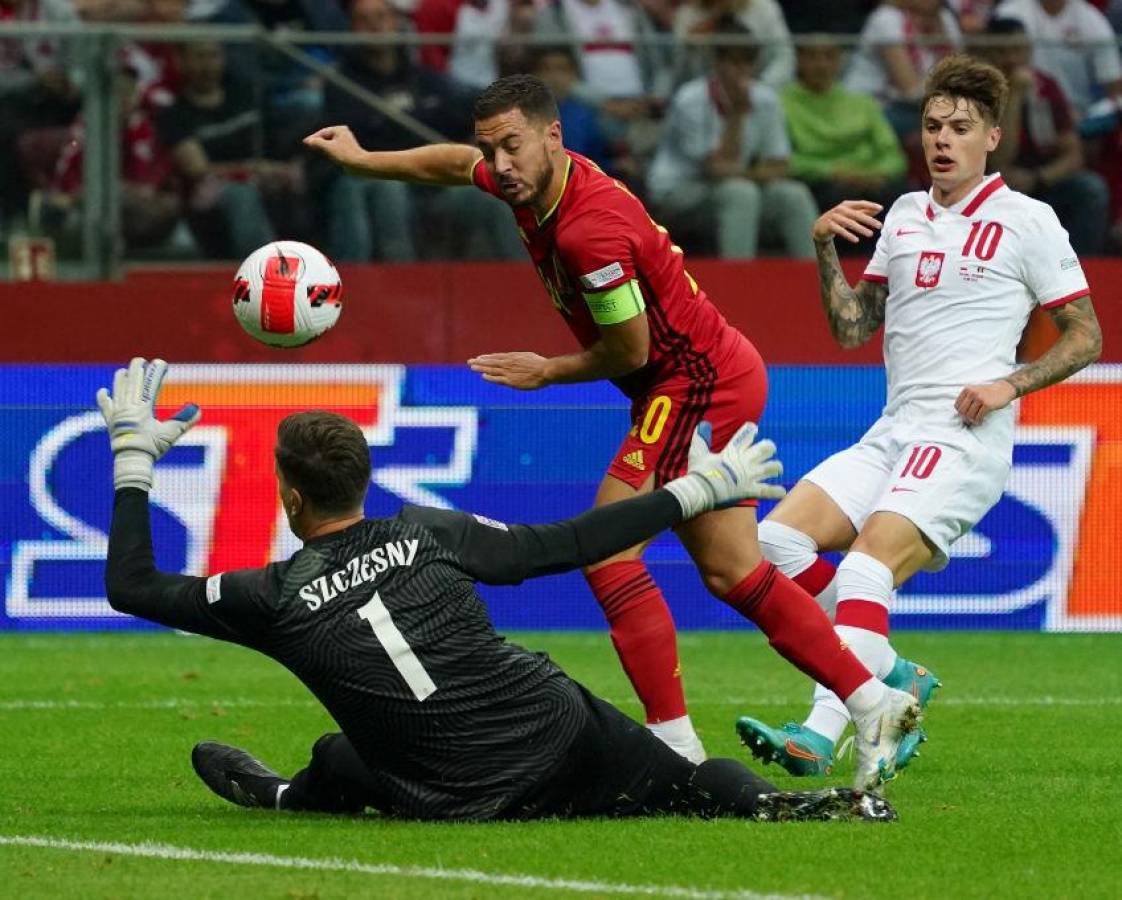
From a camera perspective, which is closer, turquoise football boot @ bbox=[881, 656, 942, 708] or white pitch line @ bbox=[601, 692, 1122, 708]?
turquoise football boot @ bbox=[881, 656, 942, 708]

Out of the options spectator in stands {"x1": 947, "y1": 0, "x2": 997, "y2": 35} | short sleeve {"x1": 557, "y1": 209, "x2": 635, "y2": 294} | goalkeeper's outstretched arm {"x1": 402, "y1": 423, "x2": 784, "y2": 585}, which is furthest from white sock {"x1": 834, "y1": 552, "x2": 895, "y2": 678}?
spectator in stands {"x1": 947, "y1": 0, "x2": 997, "y2": 35}

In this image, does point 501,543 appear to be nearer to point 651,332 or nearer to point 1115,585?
point 651,332

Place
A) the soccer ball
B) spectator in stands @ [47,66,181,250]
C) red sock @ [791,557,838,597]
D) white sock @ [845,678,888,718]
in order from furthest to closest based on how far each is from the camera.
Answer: spectator in stands @ [47,66,181,250]
the soccer ball
red sock @ [791,557,838,597]
white sock @ [845,678,888,718]

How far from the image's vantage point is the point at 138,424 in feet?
19.5

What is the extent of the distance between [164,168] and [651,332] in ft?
22.7

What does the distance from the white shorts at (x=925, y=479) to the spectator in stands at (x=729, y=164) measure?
19.6 ft

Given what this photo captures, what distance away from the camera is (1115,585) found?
12.3 meters

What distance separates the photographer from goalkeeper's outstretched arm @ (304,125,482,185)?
7.64 meters

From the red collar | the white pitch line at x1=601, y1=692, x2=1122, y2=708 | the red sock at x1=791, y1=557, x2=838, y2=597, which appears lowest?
the white pitch line at x1=601, y1=692, x2=1122, y2=708

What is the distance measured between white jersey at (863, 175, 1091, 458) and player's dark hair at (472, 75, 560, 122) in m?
1.51

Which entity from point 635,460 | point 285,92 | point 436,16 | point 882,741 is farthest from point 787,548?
point 436,16

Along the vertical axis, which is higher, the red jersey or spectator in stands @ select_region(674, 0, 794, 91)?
spectator in stands @ select_region(674, 0, 794, 91)

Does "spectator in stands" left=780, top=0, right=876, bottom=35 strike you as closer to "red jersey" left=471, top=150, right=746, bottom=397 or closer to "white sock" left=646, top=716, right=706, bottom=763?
"red jersey" left=471, top=150, right=746, bottom=397

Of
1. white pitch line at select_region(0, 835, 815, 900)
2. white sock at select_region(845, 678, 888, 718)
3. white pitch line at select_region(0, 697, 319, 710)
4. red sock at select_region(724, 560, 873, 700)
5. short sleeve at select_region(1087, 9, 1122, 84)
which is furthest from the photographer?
short sleeve at select_region(1087, 9, 1122, 84)
